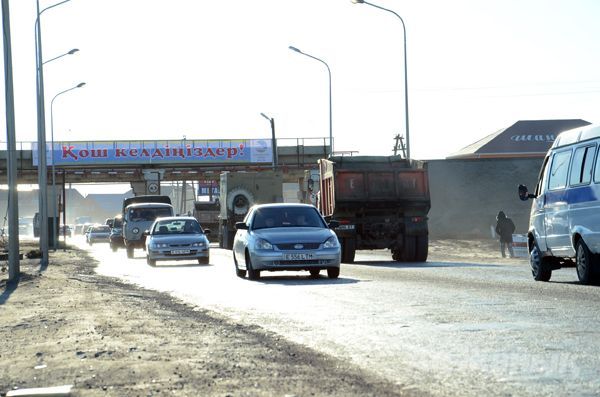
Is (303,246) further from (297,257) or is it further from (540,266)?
(540,266)

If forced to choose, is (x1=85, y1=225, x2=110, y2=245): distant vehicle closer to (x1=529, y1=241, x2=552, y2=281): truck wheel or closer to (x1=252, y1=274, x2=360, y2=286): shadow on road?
(x1=252, y1=274, x2=360, y2=286): shadow on road

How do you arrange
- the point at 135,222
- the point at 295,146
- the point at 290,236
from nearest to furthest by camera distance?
the point at 290,236 < the point at 135,222 < the point at 295,146

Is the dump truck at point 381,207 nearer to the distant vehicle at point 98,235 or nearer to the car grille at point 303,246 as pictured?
the car grille at point 303,246

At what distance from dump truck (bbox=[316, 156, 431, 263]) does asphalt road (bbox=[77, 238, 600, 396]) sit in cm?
947

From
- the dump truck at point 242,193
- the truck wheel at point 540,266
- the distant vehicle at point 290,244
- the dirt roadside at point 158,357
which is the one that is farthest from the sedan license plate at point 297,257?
the dump truck at point 242,193

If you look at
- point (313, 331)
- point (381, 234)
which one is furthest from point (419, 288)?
point (381, 234)

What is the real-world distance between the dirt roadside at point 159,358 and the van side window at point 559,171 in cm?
695

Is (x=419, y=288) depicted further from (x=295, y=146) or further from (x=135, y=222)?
(x=295, y=146)

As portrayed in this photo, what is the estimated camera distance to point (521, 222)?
203 feet

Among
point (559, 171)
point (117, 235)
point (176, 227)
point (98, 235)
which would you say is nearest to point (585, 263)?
point (559, 171)

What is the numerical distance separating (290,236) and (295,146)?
2447 inches

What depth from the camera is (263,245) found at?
76.7 ft

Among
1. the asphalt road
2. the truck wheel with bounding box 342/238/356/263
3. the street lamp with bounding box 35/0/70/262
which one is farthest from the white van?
the street lamp with bounding box 35/0/70/262

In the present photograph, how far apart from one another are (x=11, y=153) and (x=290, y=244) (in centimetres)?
671
